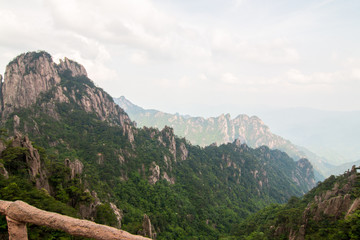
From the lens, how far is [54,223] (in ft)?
29.5

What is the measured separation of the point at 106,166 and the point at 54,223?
2116 inches

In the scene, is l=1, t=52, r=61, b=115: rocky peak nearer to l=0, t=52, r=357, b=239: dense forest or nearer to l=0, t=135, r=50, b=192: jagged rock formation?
l=0, t=52, r=357, b=239: dense forest

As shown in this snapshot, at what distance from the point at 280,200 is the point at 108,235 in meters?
117

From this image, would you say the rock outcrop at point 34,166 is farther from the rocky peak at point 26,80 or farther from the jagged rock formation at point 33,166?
the rocky peak at point 26,80

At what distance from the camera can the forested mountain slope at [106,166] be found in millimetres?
26359

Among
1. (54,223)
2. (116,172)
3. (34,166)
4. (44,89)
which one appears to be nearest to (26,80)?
(44,89)

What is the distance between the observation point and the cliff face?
70312 mm

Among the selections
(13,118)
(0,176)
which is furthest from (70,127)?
(0,176)

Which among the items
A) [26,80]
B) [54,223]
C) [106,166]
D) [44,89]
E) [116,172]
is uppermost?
[26,80]

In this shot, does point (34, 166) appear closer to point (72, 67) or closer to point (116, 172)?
point (116, 172)

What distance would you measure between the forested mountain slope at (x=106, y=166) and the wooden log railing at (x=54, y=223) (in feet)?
19.0

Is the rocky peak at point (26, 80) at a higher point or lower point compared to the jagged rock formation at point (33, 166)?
higher

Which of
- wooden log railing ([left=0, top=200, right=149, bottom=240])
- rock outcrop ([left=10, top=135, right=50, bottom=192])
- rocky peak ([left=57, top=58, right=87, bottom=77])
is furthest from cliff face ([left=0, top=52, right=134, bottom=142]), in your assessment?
wooden log railing ([left=0, top=200, right=149, bottom=240])

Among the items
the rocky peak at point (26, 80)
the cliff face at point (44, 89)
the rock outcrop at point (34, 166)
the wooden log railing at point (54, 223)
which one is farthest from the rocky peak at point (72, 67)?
the wooden log railing at point (54, 223)
